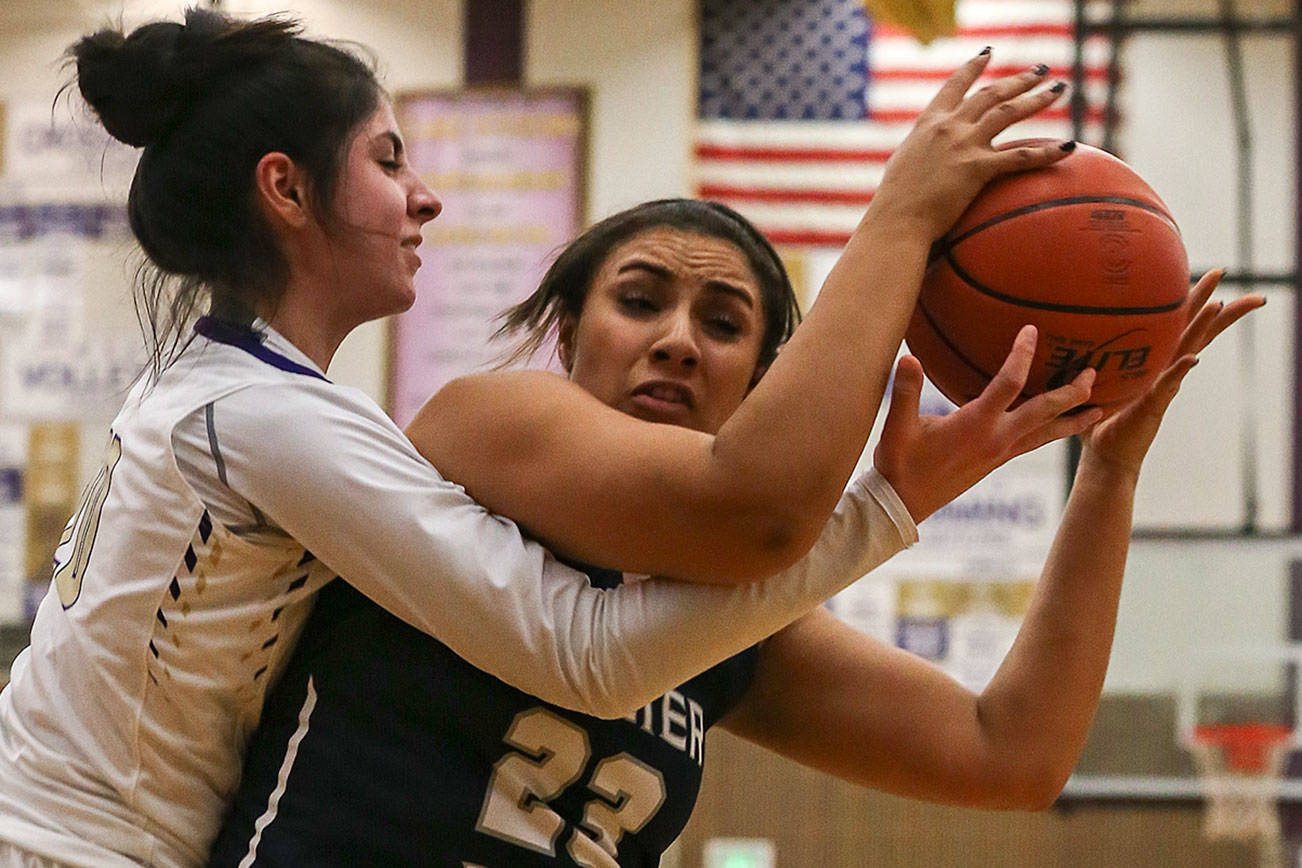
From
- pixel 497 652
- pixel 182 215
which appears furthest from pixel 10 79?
pixel 497 652

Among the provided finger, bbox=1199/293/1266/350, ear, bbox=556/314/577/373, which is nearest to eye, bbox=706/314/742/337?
ear, bbox=556/314/577/373

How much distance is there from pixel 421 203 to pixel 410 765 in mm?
609

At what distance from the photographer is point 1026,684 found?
1834 millimetres

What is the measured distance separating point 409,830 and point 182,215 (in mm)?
679

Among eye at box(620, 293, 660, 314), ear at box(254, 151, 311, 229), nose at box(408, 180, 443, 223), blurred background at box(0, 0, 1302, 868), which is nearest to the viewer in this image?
ear at box(254, 151, 311, 229)

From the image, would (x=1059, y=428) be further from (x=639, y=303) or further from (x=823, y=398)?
(x=639, y=303)

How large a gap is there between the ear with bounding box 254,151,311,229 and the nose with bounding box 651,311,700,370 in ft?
1.35

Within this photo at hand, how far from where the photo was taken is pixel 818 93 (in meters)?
6.64

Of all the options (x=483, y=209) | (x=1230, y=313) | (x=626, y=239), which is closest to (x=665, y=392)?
(x=626, y=239)

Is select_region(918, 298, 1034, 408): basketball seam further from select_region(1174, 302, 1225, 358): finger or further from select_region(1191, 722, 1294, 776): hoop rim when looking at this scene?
select_region(1191, 722, 1294, 776): hoop rim

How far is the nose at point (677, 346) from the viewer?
1.62 meters

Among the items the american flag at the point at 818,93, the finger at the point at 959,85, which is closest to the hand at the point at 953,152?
the finger at the point at 959,85

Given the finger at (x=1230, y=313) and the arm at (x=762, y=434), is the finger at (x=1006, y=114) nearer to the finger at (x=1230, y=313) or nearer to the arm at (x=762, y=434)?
the arm at (x=762, y=434)

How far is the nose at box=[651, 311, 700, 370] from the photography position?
162 centimetres
